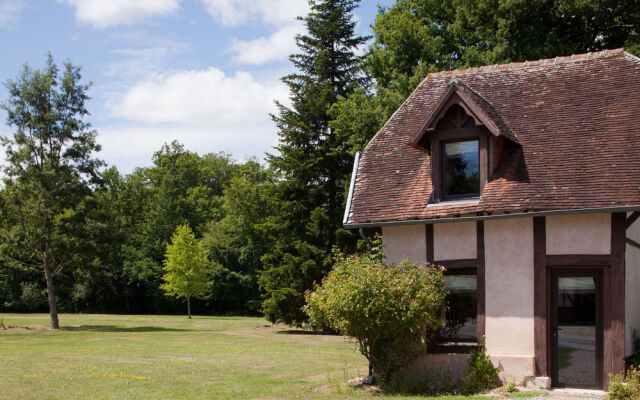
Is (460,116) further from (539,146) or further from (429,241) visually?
(429,241)

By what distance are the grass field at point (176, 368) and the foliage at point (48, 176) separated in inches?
297

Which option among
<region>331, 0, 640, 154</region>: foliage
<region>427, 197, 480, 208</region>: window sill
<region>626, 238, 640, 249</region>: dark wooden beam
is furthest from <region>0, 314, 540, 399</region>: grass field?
<region>331, 0, 640, 154</region>: foliage

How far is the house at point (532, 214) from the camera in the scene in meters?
13.2

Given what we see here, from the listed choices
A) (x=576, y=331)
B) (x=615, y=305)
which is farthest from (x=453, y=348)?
(x=615, y=305)

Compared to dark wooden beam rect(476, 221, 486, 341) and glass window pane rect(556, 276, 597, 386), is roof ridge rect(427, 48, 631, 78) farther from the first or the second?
glass window pane rect(556, 276, 597, 386)

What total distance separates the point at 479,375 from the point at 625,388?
9.85 ft

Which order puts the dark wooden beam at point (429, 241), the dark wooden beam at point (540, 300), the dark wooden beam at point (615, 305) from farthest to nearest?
the dark wooden beam at point (429, 241) < the dark wooden beam at point (540, 300) < the dark wooden beam at point (615, 305)

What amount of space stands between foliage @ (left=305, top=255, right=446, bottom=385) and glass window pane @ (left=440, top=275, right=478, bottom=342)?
398 mm

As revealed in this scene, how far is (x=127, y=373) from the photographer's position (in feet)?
57.1

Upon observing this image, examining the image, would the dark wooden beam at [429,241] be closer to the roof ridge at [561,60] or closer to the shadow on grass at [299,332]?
the roof ridge at [561,60]

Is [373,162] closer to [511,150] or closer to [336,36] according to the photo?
[511,150]

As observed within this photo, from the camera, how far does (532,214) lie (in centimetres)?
1341

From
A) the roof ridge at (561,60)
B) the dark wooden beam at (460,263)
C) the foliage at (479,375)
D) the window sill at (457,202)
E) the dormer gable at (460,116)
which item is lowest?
the foliage at (479,375)

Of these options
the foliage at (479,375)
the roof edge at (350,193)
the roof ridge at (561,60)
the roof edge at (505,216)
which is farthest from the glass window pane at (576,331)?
the roof ridge at (561,60)
